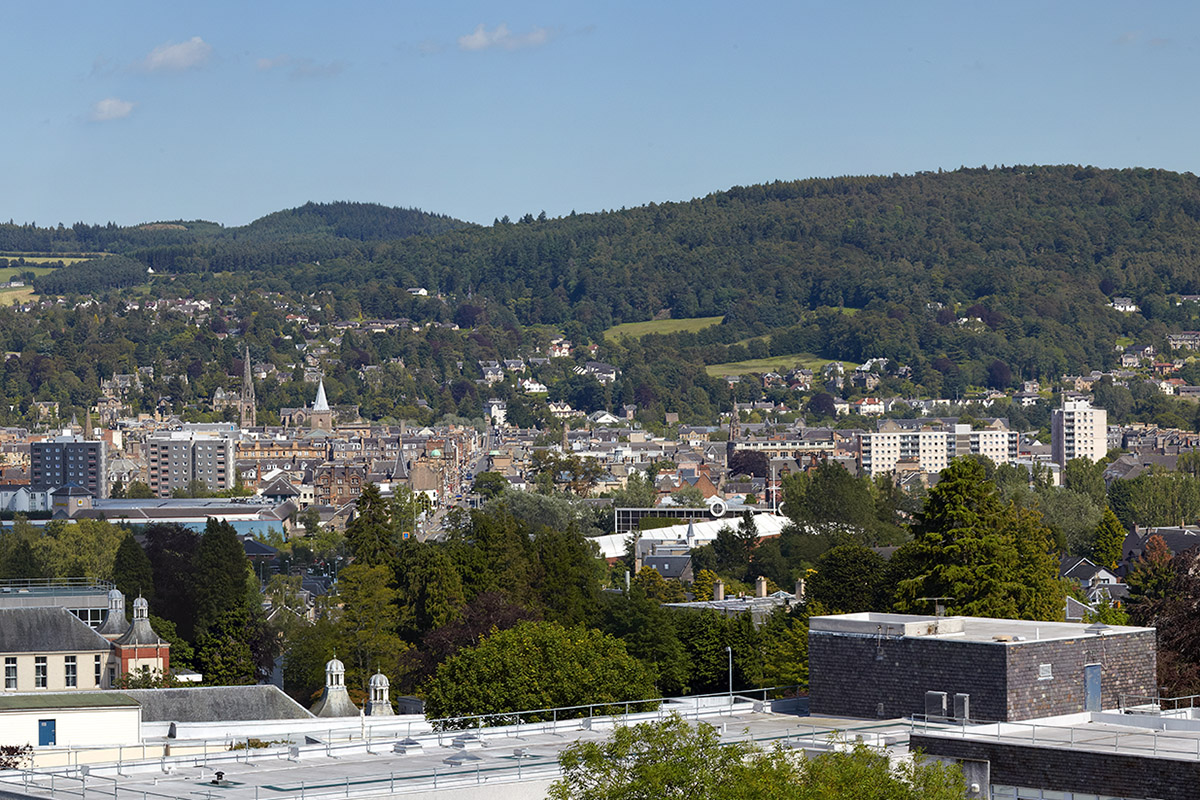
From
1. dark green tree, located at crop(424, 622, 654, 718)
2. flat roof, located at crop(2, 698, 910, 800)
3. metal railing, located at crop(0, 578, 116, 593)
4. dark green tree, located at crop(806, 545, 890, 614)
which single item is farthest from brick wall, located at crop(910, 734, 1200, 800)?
metal railing, located at crop(0, 578, 116, 593)

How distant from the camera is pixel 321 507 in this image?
167750mm

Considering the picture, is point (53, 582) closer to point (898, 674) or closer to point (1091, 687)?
point (898, 674)

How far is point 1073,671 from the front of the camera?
28.4m

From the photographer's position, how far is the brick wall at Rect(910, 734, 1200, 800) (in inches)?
916

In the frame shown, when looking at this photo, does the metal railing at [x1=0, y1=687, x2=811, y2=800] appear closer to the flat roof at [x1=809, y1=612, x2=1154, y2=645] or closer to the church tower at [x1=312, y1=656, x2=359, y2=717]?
the flat roof at [x1=809, y1=612, x2=1154, y2=645]

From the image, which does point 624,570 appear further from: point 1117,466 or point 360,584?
point 1117,466

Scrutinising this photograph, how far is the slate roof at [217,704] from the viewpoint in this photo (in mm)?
41500

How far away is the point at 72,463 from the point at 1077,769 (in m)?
173

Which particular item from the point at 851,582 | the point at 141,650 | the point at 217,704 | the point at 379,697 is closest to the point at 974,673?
the point at 379,697

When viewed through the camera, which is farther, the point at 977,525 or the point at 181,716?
the point at 977,525

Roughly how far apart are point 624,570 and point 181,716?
58062 mm

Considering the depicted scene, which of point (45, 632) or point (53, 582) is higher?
point (45, 632)

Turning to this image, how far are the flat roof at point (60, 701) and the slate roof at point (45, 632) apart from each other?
14798mm

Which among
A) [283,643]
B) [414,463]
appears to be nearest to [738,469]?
[414,463]
